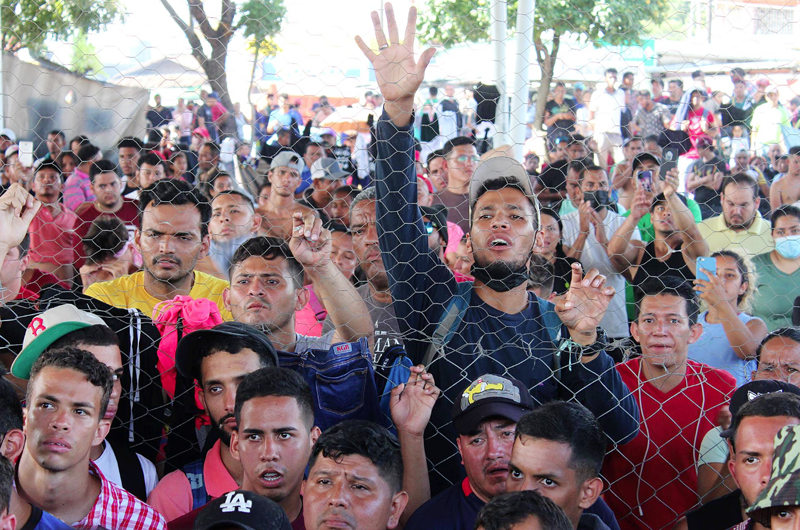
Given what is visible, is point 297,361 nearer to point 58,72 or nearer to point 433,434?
point 433,434

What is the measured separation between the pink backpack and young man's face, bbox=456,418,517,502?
594 millimetres

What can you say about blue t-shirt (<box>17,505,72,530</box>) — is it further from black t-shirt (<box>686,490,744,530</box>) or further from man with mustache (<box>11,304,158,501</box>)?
black t-shirt (<box>686,490,744,530</box>)

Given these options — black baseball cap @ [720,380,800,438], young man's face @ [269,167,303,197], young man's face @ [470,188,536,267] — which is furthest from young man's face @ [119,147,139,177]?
black baseball cap @ [720,380,800,438]

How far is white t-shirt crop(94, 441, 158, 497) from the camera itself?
1.35 meters

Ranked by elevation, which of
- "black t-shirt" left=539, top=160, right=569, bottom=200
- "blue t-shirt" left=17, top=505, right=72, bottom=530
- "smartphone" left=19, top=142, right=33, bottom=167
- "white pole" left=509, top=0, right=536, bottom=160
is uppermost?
"white pole" left=509, top=0, right=536, bottom=160

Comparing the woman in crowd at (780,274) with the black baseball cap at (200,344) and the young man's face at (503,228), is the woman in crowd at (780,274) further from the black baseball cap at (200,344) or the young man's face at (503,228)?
the black baseball cap at (200,344)

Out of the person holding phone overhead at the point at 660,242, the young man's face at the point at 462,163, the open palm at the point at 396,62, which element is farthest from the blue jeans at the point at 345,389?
the young man's face at the point at 462,163

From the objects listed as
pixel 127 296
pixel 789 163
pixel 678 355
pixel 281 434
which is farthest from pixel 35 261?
pixel 789 163

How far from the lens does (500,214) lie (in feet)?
5.46

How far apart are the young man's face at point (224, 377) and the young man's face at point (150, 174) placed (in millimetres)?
1540

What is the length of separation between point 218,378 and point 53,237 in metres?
1.49

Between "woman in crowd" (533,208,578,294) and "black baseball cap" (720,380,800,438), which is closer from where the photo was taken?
"black baseball cap" (720,380,800,438)

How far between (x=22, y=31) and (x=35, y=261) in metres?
1.19

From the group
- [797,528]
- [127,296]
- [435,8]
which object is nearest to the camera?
[797,528]
